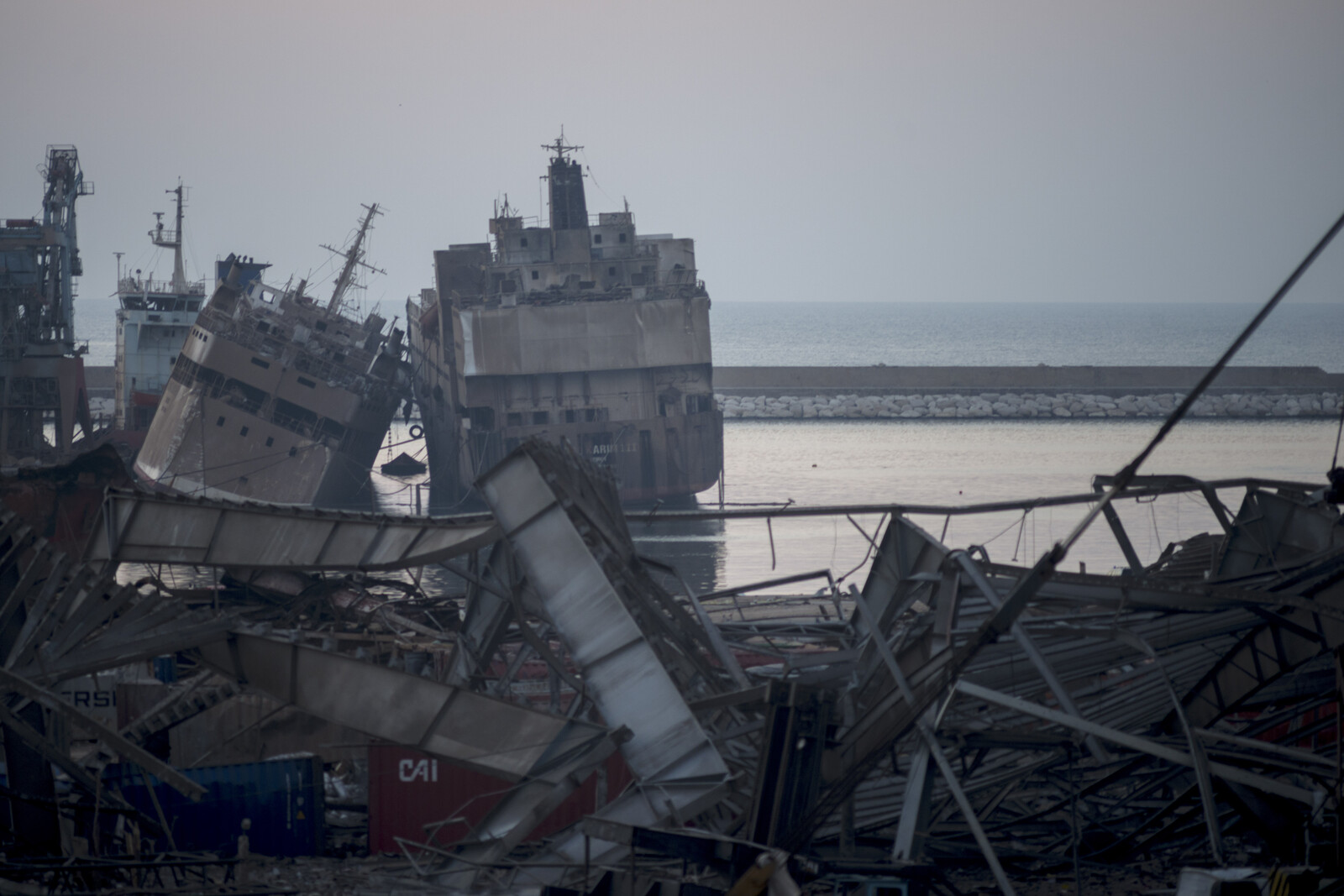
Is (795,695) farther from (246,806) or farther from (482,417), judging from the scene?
(482,417)

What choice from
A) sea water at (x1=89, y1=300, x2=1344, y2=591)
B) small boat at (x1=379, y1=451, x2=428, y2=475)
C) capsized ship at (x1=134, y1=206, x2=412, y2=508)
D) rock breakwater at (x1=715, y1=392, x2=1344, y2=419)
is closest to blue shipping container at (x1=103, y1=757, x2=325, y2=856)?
sea water at (x1=89, y1=300, x2=1344, y2=591)

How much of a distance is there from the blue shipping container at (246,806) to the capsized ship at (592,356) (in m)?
31.2

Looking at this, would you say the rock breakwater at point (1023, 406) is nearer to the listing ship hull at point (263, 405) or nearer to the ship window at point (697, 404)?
the ship window at point (697, 404)

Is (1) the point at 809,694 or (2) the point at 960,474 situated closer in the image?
(1) the point at 809,694

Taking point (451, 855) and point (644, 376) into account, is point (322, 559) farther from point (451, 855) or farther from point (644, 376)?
point (644, 376)

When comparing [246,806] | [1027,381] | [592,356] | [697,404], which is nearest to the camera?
[246,806]

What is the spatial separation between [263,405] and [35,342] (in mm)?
9016

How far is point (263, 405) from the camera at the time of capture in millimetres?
43375

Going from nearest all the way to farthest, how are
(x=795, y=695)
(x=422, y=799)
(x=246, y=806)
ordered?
(x=795, y=695) < (x=246, y=806) < (x=422, y=799)

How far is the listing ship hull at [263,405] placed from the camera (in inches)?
1679

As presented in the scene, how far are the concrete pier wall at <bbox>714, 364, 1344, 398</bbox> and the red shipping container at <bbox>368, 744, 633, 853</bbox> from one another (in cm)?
7063

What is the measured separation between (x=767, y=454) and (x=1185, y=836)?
172 ft

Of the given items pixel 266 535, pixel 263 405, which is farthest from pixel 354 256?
pixel 266 535

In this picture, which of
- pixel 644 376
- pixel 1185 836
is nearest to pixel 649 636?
pixel 1185 836
